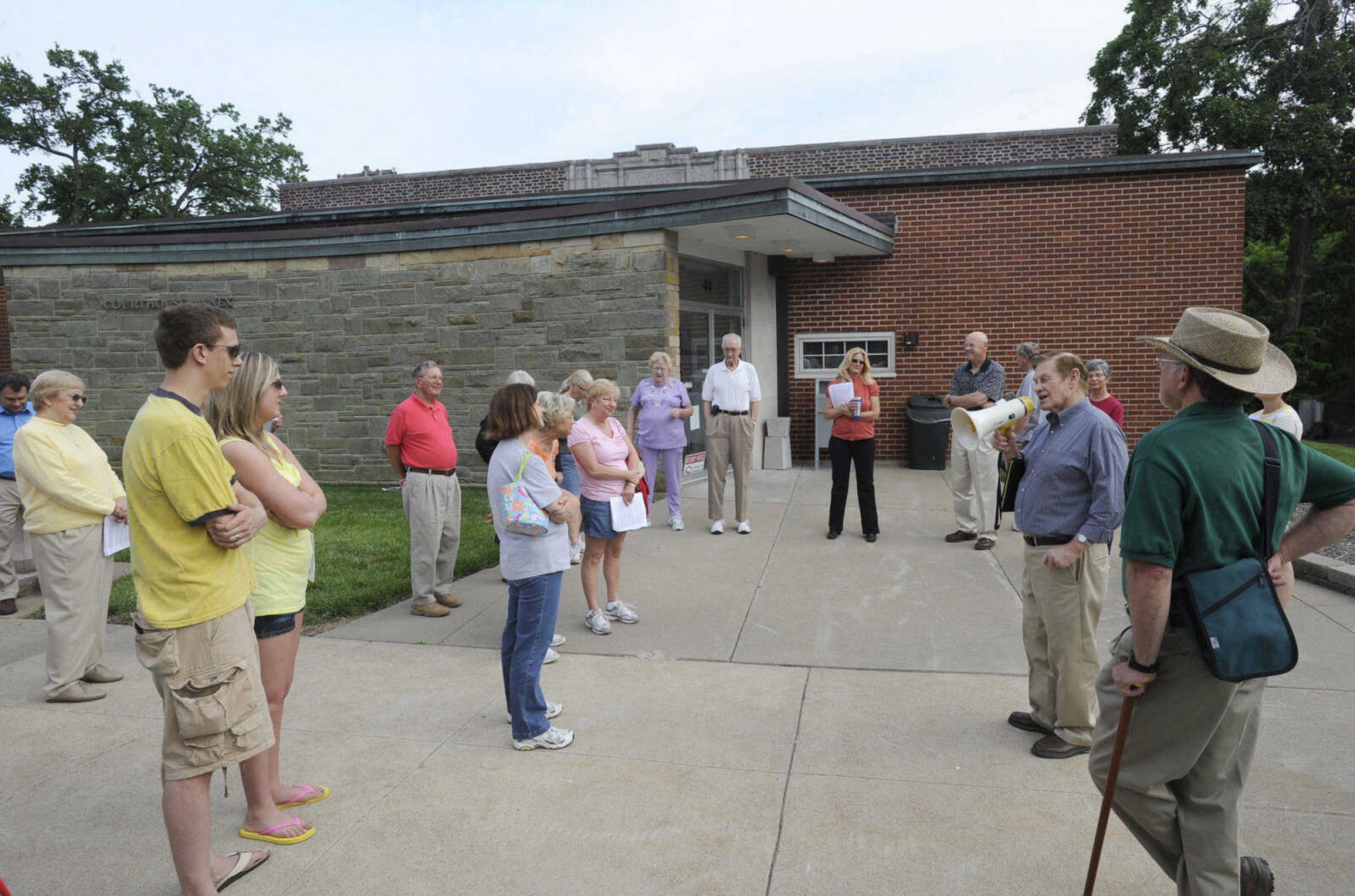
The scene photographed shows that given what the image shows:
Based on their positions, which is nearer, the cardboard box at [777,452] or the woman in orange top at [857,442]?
the woman in orange top at [857,442]

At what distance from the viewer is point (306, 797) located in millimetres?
3453

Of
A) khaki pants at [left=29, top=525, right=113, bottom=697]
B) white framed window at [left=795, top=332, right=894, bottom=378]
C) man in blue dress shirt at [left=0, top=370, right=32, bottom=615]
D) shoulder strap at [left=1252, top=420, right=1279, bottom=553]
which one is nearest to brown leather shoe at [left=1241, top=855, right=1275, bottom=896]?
shoulder strap at [left=1252, top=420, right=1279, bottom=553]

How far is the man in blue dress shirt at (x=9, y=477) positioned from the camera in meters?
6.21

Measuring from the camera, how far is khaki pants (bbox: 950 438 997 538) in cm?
786

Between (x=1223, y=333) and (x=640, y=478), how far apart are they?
3.65 metres

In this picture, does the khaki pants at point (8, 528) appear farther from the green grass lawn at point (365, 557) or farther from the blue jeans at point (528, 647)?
the blue jeans at point (528, 647)

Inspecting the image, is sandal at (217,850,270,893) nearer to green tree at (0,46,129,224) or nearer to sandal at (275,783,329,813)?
sandal at (275,783,329,813)

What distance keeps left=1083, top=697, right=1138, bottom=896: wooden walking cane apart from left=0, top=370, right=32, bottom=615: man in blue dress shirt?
23.3ft

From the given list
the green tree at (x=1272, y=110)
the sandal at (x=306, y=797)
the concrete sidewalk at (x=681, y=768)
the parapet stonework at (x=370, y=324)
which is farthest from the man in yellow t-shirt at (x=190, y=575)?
the green tree at (x=1272, y=110)

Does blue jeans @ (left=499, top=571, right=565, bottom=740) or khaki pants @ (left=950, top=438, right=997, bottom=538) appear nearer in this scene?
blue jeans @ (left=499, top=571, right=565, bottom=740)

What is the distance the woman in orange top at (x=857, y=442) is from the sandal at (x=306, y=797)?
5544 mm

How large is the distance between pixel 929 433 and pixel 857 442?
15.1ft

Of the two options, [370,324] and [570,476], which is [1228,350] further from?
[370,324]

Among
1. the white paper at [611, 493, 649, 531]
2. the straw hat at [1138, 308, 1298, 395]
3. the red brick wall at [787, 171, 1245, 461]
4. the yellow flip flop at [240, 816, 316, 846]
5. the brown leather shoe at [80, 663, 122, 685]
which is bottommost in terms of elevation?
the yellow flip flop at [240, 816, 316, 846]
